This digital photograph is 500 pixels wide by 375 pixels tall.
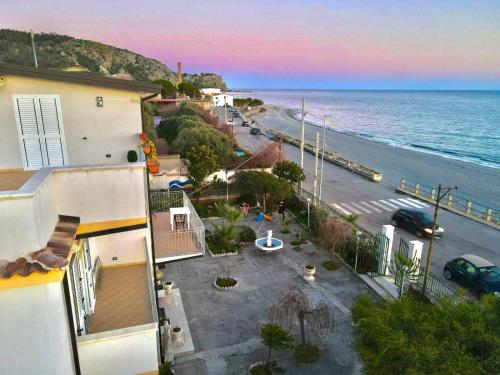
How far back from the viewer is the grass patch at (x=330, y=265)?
16361 millimetres

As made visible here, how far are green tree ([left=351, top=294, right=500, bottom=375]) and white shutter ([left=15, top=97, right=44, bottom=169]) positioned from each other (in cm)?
878

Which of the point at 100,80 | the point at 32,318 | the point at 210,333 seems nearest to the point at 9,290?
the point at 32,318

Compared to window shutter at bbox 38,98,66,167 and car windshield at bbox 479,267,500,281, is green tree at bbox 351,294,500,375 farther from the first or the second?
car windshield at bbox 479,267,500,281

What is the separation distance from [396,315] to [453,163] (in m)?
58.5

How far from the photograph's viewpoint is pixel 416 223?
22156 millimetres

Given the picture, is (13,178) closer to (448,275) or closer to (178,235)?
(178,235)

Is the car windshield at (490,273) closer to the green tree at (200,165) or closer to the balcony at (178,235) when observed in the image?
the balcony at (178,235)

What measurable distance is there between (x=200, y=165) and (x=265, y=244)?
7.96 metres

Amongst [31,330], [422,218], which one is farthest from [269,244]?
[31,330]

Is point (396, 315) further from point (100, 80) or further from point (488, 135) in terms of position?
point (488, 135)

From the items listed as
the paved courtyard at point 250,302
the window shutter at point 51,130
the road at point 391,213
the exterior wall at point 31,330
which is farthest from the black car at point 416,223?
the exterior wall at point 31,330

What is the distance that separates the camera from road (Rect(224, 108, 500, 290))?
798 inches

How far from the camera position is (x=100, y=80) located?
30.9 feet

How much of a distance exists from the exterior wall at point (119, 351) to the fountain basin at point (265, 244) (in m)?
10.3
